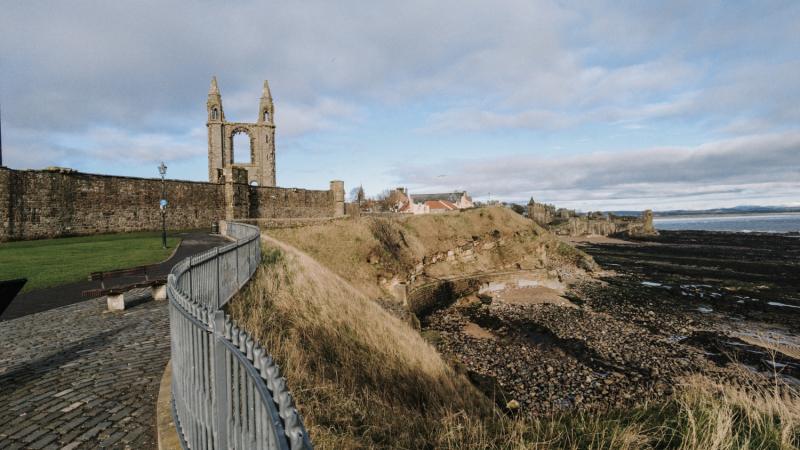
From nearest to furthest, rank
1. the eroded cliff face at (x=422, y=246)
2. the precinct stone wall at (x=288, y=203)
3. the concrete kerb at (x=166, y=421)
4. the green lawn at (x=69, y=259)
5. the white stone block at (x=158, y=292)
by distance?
the concrete kerb at (x=166, y=421) < the white stone block at (x=158, y=292) < the green lawn at (x=69, y=259) < the eroded cliff face at (x=422, y=246) < the precinct stone wall at (x=288, y=203)

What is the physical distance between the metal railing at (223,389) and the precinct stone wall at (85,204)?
24.4 meters

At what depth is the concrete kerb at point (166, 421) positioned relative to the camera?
10.9ft

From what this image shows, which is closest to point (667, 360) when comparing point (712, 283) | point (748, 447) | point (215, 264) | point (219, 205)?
point (748, 447)

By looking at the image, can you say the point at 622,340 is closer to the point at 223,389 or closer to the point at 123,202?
the point at 223,389

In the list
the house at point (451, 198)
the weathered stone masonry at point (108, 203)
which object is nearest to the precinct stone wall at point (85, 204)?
the weathered stone masonry at point (108, 203)

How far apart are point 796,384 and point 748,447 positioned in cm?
1350

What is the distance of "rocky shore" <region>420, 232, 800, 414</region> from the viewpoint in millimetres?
12805

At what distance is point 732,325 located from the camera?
2002 cm

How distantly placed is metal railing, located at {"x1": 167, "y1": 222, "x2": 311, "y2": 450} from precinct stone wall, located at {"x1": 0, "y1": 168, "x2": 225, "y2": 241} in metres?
24.4

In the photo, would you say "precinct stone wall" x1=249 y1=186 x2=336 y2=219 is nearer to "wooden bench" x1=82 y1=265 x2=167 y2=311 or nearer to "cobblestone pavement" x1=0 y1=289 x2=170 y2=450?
"wooden bench" x1=82 y1=265 x2=167 y2=311

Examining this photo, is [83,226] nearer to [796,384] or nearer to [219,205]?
[219,205]

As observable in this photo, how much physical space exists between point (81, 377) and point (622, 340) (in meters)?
20.6

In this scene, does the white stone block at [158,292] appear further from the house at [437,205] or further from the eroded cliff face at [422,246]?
the house at [437,205]

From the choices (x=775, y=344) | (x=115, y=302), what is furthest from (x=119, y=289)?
(x=775, y=344)
